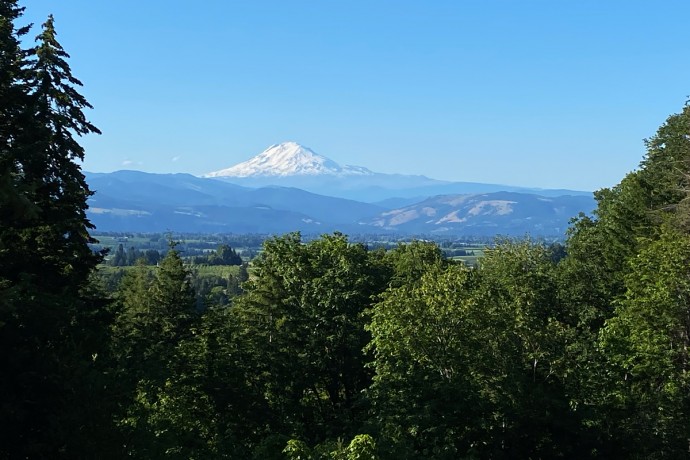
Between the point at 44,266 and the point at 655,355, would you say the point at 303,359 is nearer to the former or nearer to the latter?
the point at 44,266

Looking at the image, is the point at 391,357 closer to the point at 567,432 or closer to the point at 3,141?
the point at 567,432

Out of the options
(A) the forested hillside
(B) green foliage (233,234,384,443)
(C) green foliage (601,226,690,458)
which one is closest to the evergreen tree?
(A) the forested hillside

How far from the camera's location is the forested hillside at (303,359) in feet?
50.8

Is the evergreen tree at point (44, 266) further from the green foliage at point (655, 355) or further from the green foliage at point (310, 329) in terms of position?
the green foliage at point (655, 355)

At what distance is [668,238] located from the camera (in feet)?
102

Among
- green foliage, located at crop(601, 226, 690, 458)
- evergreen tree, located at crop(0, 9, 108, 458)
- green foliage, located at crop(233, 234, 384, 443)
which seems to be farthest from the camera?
green foliage, located at crop(233, 234, 384, 443)

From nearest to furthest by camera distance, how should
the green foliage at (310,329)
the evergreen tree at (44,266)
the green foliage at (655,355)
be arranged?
the evergreen tree at (44,266)
the green foliage at (655,355)
the green foliage at (310,329)

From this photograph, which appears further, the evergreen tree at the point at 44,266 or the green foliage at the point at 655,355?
the green foliage at the point at 655,355

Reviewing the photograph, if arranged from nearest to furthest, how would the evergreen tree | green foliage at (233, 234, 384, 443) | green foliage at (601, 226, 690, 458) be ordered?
the evergreen tree
green foliage at (601, 226, 690, 458)
green foliage at (233, 234, 384, 443)

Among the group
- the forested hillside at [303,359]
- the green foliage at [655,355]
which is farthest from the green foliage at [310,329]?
the green foliage at [655,355]

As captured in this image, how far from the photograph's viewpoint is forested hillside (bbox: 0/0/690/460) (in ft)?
50.8

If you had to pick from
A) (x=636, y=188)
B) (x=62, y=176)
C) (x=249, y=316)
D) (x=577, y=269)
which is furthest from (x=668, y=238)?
(x=62, y=176)

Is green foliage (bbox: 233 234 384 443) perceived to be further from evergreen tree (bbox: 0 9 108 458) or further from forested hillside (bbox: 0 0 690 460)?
evergreen tree (bbox: 0 9 108 458)

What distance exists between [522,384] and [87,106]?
70.4ft
